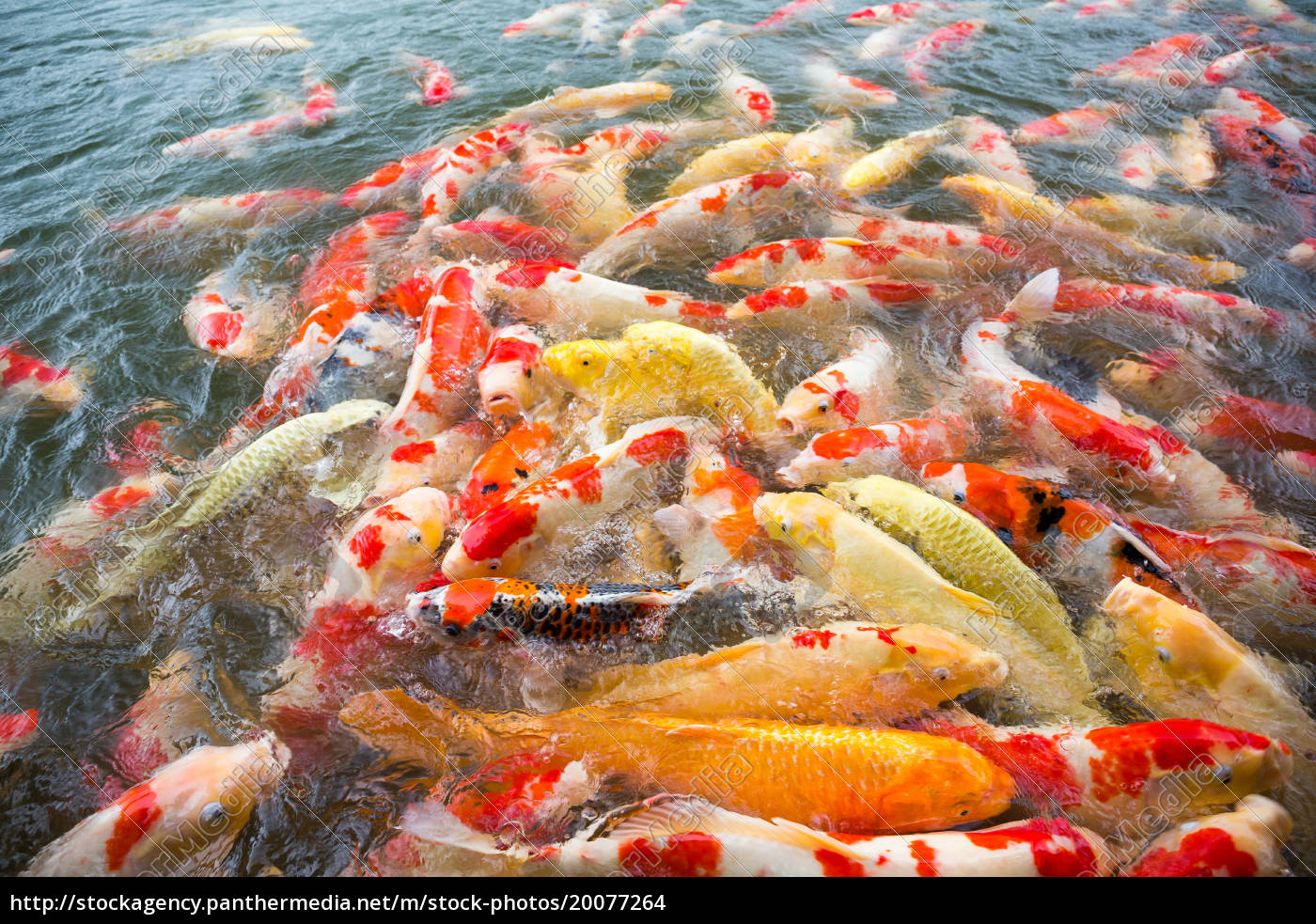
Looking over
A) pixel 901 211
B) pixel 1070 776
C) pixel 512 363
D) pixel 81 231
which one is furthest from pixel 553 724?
pixel 81 231

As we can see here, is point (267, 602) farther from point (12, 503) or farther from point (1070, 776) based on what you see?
point (1070, 776)

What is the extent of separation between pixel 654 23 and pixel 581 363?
7229mm

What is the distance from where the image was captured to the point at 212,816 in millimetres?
2242

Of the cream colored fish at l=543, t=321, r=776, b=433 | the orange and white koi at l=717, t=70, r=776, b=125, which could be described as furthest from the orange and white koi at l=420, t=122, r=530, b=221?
the cream colored fish at l=543, t=321, r=776, b=433

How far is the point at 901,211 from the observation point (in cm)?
543

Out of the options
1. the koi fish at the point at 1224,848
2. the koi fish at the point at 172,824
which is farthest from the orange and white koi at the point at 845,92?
the koi fish at the point at 172,824

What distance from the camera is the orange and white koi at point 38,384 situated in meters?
4.15

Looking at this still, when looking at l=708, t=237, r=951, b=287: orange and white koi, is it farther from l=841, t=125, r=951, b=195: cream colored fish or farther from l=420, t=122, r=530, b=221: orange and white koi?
l=420, t=122, r=530, b=221: orange and white koi

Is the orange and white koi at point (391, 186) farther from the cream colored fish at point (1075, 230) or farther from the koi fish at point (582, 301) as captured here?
the cream colored fish at point (1075, 230)

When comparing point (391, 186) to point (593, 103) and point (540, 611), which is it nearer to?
point (593, 103)

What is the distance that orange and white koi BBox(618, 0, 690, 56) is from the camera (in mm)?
8376

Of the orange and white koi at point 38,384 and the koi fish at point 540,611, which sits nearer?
the koi fish at point 540,611

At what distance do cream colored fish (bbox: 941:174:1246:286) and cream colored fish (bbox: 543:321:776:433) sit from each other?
116 inches

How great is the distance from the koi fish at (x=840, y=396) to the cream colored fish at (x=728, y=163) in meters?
2.65
